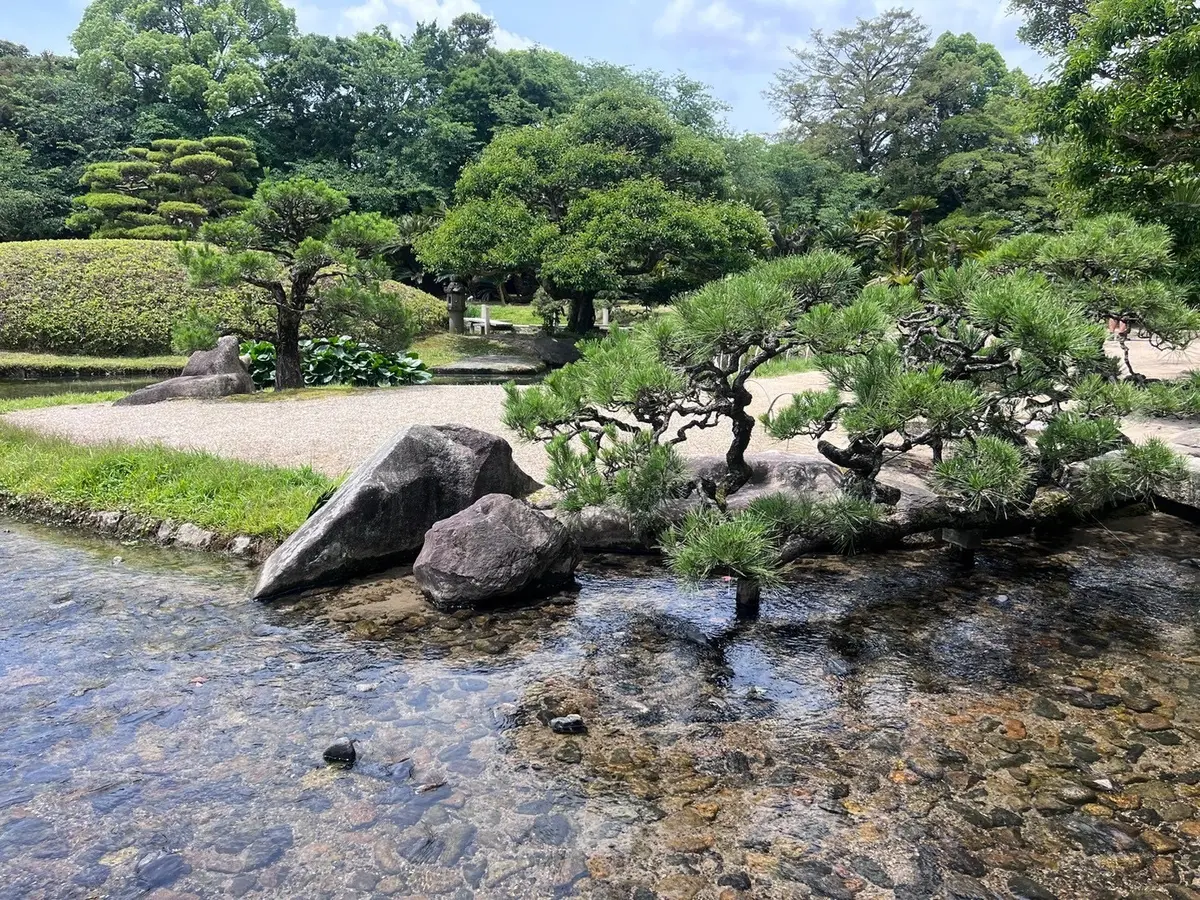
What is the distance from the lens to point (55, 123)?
2877 centimetres

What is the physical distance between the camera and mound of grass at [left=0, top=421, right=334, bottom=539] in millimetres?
6039

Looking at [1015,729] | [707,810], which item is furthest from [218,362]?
[1015,729]

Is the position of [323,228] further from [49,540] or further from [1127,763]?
[1127,763]

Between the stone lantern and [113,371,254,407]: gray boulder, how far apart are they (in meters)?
12.1

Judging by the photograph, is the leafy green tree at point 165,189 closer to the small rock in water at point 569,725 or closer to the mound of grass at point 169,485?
the mound of grass at point 169,485

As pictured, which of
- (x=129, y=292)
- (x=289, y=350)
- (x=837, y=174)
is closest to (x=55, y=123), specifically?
(x=129, y=292)

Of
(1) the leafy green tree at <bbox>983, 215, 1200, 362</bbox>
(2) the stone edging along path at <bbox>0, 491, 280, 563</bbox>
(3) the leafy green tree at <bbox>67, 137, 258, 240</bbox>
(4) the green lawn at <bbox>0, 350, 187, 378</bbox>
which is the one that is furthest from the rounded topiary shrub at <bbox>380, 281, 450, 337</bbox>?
(1) the leafy green tree at <bbox>983, 215, 1200, 362</bbox>

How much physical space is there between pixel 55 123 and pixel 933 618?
34.7m

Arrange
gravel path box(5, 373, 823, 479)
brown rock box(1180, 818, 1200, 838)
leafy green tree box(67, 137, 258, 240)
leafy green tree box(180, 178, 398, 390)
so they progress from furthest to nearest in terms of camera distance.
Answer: leafy green tree box(67, 137, 258, 240) → leafy green tree box(180, 178, 398, 390) → gravel path box(5, 373, 823, 479) → brown rock box(1180, 818, 1200, 838)

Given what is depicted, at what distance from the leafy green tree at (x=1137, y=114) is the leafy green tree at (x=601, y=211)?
398 inches

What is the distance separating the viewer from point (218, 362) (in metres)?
12.5

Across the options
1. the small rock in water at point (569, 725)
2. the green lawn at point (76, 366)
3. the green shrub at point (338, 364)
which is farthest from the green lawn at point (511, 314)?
the small rock in water at point (569, 725)

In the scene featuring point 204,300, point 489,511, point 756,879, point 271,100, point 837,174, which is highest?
point 271,100

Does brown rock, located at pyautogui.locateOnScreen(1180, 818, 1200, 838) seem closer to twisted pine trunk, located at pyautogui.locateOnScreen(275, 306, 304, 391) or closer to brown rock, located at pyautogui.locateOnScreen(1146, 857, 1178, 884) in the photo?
brown rock, located at pyautogui.locateOnScreen(1146, 857, 1178, 884)
